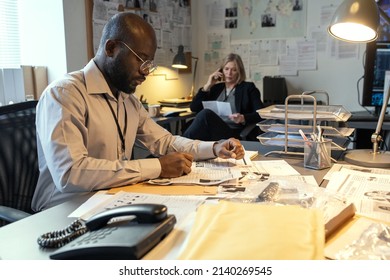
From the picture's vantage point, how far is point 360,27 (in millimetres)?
1383

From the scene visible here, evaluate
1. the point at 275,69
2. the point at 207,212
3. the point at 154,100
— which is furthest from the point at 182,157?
the point at 275,69

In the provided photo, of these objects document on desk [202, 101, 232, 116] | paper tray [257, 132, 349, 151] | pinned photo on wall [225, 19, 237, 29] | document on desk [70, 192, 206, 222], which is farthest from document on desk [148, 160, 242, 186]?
pinned photo on wall [225, 19, 237, 29]

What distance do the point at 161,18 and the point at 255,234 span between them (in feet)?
10.6

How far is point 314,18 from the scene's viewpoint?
145 inches

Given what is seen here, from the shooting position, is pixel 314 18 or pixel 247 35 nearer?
pixel 314 18

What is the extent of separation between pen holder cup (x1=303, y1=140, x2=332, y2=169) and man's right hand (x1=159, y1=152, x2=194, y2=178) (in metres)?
0.42

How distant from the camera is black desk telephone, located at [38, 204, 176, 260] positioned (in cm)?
65

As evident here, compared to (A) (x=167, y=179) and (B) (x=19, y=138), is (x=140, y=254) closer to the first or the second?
(A) (x=167, y=179)

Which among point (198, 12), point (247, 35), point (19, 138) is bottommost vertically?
point (19, 138)

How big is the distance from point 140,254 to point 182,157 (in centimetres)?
65

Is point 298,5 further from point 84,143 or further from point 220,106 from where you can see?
point 84,143

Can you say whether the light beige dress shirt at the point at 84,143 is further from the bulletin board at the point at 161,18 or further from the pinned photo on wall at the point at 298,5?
the pinned photo on wall at the point at 298,5

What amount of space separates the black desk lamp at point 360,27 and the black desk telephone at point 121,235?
2.96 ft
